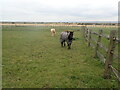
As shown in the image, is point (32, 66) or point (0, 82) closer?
point (0, 82)

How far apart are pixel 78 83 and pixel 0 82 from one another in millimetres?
2626

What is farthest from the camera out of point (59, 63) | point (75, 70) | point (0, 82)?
point (59, 63)

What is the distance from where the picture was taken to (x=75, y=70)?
7766 millimetres

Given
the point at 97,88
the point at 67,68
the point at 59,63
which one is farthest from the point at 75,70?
the point at 97,88

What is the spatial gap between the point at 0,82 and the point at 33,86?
1190 millimetres

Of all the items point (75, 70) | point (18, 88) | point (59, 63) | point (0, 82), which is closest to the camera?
point (18, 88)

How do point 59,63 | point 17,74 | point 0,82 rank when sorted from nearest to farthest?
point 0,82 < point 17,74 < point 59,63

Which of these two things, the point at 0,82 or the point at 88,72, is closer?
the point at 0,82

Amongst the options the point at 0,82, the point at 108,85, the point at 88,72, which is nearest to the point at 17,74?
the point at 0,82

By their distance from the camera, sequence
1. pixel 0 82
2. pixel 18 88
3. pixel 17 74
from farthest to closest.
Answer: pixel 17 74 < pixel 0 82 < pixel 18 88

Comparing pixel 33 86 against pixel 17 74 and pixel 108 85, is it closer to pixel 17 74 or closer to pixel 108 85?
pixel 17 74

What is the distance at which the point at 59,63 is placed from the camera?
8992mm

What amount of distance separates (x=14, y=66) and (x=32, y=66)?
0.81 m

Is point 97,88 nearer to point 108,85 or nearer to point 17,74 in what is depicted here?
point 108,85
